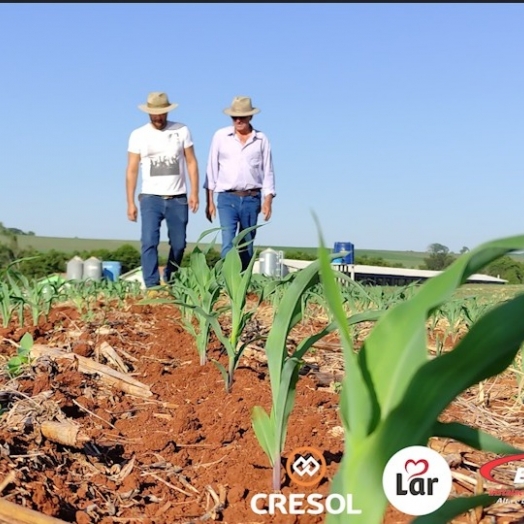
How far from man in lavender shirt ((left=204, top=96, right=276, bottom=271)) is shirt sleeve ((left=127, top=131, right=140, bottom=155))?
0.55m

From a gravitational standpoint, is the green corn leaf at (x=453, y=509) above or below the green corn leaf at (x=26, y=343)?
above

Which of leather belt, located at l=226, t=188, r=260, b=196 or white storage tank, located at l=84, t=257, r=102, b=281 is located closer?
leather belt, located at l=226, t=188, r=260, b=196

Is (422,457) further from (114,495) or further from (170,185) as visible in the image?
(170,185)

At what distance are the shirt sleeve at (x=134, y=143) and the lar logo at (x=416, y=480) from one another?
4.74m

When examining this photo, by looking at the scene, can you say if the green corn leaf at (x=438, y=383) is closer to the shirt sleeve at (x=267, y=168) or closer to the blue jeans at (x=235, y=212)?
the blue jeans at (x=235, y=212)

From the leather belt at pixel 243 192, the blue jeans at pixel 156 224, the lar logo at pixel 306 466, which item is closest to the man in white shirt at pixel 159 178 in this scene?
the blue jeans at pixel 156 224

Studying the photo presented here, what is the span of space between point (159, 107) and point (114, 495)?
429 cm

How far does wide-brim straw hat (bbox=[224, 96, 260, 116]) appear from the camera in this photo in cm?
579

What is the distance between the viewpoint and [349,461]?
1.12m

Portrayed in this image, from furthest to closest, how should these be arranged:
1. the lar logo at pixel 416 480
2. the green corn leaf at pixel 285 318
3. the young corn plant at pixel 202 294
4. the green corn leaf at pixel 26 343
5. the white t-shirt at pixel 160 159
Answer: the white t-shirt at pixel 160 159 < the young corn plant at pixel 202 294 < the green corn leaf at pixel 26 343 < the green corn leaf at pixel 285 318 < the lar logo at pixel 416 480

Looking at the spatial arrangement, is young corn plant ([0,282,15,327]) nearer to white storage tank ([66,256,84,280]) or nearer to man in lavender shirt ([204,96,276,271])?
man in lavender shirt ([204,96,276,271])

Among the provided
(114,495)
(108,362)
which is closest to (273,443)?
(114,495)

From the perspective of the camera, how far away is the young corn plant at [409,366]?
1.00m

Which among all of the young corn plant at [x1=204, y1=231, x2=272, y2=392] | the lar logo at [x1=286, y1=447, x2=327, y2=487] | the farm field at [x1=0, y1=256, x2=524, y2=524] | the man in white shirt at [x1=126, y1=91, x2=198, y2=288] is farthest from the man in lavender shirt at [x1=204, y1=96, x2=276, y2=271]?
the lar logo at [x1=286, y1=447, x2=327, y2=487]
